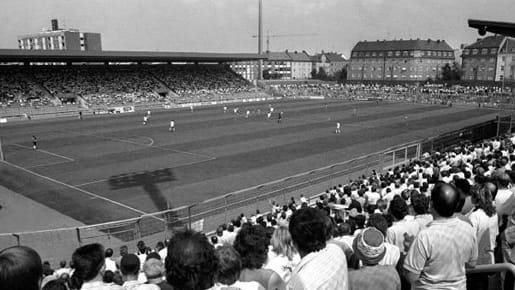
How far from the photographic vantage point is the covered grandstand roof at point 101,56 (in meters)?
55.1

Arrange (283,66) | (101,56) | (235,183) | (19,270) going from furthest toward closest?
(283,66) → (101,56) → (235,183) → (19,270)

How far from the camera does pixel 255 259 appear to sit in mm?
4316

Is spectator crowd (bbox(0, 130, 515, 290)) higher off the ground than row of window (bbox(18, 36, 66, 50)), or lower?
lower

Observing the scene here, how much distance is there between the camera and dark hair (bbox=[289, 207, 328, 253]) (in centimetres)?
353

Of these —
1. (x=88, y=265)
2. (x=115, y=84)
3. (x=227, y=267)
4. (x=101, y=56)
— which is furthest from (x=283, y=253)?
(x=115, y=84)

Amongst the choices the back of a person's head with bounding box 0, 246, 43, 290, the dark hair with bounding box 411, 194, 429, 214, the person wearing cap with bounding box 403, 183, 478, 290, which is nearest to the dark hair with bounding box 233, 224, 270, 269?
the person wearing cap with bounding box 403, 183, 478, 290

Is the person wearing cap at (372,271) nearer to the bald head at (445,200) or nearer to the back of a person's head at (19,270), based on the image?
the bald head at (445,200)

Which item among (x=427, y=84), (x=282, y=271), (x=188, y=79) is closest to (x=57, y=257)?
(x=282, y=271)

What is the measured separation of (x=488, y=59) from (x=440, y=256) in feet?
437

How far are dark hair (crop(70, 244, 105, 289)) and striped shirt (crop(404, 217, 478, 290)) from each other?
10.4ft

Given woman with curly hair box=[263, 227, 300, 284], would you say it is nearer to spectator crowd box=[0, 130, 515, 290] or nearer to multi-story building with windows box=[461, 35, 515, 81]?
spectator crowd box=[0, 130, 515, 290]

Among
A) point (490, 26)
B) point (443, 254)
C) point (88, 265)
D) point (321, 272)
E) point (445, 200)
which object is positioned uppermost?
point (490, 26)

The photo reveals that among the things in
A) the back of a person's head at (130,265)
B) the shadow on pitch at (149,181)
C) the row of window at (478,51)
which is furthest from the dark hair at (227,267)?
the row of window at (478,51)

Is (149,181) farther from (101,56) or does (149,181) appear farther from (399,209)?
(101,56)
